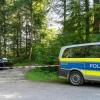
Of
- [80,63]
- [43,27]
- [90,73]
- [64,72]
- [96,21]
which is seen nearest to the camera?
[90,73]

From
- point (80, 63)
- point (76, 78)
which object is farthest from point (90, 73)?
point (76, 78)

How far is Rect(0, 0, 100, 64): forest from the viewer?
2062 centimetres

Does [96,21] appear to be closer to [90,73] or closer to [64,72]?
[64,72]

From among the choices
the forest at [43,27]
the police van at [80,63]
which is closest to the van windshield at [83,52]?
the police van at [80,63]

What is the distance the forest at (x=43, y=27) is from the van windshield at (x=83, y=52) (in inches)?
165

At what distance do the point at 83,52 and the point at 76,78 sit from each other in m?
1.26

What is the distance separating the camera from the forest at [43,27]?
20.6 m

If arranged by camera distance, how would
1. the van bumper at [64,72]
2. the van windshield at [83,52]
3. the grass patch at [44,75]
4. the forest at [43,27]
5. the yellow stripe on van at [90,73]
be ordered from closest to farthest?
the yellow stripe on van at [90,73] < the van windshield at [83,52] < the van bumper at [64,72] < the grass patch at [44,75] < the forest at [43,27]

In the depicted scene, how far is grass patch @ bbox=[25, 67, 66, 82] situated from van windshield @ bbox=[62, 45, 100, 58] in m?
2.17

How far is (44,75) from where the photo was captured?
18.3 metres

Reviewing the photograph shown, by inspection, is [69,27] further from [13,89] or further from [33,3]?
[33,3]

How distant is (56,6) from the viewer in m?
24.2

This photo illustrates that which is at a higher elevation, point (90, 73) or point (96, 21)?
point (96, 21)

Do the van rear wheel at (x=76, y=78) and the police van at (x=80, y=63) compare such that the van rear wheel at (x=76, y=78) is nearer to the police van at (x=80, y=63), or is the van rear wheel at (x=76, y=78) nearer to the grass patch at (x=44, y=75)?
the police van at (x=80, y=63)
